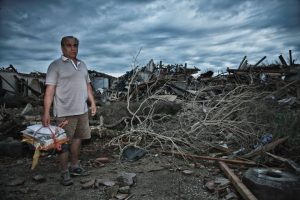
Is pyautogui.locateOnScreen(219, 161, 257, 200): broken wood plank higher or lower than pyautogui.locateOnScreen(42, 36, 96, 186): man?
lower

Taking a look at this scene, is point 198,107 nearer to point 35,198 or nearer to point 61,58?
point 61,58

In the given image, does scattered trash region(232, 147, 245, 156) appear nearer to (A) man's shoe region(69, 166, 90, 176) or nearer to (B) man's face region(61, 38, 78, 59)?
(A) man's shoe region(69, 166, 90, 176)

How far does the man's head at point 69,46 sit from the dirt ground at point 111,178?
5.72 ft

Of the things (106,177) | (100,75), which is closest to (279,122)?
(106,177)

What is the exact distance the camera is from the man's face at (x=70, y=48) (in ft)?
12.4

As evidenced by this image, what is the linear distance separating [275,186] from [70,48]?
3013 millimetres

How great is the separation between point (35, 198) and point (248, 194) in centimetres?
251

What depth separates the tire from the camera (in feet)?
10.1

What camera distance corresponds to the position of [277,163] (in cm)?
418

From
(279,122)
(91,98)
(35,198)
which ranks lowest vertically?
(35,198)

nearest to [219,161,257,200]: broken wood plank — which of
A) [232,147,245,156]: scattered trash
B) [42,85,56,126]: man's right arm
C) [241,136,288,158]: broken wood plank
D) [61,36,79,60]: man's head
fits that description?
[241,136,288,158]: broken wood plank

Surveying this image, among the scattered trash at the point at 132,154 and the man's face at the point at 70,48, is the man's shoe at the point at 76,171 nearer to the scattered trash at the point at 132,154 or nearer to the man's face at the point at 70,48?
the scattered trash at the point at 132,154

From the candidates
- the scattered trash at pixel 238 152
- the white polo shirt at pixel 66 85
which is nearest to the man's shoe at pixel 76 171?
the white polo shirt at pixel 66 85

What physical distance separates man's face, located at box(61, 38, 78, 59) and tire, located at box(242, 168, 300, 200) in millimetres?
2762
